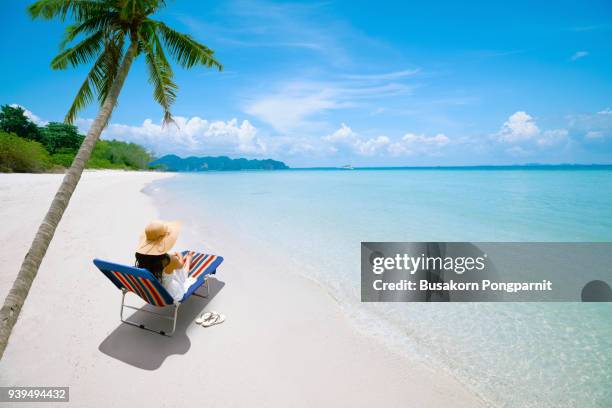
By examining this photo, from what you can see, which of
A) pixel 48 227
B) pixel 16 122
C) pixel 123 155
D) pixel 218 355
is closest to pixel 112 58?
pixel 48 227

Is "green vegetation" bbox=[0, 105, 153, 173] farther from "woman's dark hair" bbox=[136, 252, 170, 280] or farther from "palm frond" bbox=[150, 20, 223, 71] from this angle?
"woman's dark hair" bbox=[136, 252, 170, 280]

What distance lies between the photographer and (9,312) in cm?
256

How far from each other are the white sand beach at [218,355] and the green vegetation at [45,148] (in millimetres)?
25305

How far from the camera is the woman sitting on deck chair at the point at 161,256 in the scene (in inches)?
120

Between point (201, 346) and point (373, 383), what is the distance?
1.84 metres

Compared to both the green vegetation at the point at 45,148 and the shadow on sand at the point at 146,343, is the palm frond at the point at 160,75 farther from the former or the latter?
the green vegetation at the point at 45,148

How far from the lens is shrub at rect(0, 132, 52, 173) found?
22750 millimetres

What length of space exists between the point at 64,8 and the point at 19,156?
2640 cm

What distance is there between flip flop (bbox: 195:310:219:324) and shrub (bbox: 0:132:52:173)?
1206 inches

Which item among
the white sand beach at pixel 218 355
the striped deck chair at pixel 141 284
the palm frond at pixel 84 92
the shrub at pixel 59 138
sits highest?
the shrub at pixel 59 138

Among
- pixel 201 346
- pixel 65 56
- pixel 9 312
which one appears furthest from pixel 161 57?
pixel 201 346

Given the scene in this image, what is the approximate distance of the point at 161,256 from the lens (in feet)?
10.2

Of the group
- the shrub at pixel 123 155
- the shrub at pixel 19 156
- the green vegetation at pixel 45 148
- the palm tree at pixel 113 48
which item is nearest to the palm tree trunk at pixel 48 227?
the palm tree at pixel 113 48

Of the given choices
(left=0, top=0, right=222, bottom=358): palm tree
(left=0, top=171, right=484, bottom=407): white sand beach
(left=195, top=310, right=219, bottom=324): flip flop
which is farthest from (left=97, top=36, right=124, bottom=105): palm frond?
(left=195, top=310, right=219, bottom=324): flip flop
